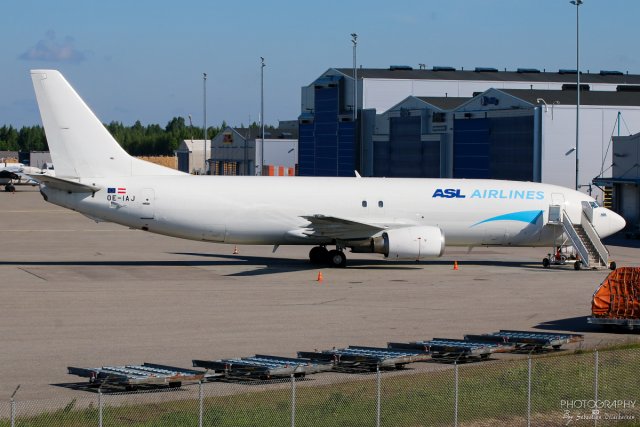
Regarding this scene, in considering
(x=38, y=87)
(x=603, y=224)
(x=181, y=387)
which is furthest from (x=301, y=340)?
(x=603, y=224)

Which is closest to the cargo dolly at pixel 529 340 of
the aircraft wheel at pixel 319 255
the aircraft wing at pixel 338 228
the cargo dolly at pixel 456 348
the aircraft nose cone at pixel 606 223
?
the cargo dolly at pixel 456 348

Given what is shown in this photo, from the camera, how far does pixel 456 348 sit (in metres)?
22.7

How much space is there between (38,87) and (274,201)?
10506 millimetres

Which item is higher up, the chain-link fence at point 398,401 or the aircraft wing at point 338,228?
the aircraft wing at point 338,228

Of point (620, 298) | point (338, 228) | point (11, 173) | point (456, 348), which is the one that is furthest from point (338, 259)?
point (11, 173)

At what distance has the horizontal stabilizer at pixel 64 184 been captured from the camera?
3966 centimetres

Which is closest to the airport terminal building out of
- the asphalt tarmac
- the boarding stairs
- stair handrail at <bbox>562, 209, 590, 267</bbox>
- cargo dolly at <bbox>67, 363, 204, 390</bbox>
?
the asphalt tarmac

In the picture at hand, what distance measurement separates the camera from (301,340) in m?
25.7

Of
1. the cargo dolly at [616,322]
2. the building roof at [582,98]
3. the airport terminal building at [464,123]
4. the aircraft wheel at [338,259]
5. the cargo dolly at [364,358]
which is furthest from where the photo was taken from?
the building roof at [582,98]

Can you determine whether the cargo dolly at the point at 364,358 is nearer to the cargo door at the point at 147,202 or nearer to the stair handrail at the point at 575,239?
the cargo door at the point at 147,202

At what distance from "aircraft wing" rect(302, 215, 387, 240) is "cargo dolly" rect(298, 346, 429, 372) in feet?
61.6

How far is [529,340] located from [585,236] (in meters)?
22.1

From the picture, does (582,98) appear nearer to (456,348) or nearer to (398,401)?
(456,348)

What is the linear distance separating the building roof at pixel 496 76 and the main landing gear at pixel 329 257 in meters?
62.8
